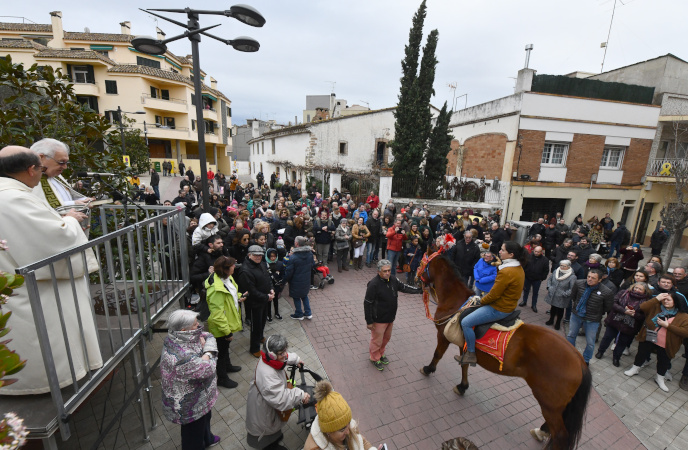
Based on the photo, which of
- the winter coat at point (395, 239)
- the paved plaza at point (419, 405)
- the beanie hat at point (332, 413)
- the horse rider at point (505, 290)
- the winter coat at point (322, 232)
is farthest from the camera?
the winter coat at point (322, 232)

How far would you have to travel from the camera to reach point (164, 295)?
14.1ft

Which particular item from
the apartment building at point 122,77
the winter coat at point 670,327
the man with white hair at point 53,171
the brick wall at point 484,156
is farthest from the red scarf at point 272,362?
the apartment building at point 122,77

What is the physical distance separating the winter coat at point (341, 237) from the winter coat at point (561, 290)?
5441 mm

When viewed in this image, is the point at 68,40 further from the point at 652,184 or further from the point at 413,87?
the point at 652,184

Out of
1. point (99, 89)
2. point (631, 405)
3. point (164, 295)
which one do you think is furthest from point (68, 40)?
point (631, 405)

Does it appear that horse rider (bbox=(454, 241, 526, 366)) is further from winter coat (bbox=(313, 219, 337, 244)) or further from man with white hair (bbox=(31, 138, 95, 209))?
winter coat (bbox=(313, 219, 337, 244))

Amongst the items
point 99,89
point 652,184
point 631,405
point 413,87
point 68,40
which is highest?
point 68,40

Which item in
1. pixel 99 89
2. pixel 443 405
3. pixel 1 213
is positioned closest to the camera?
pixel 1 213

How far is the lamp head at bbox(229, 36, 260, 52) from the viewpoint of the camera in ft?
16.6

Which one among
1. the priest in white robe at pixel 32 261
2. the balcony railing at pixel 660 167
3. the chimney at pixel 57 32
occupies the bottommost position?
the priest in white robe at pixel 32 261

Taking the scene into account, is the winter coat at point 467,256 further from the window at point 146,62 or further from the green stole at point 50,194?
the window at point 146,62

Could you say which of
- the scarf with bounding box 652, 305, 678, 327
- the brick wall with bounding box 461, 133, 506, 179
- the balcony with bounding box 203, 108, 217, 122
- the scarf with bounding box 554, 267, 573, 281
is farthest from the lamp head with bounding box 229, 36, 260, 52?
the balcony with bounding box 203, 108, 217, 122

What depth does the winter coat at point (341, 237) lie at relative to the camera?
9562mm

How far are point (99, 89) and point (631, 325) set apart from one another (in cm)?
3896
